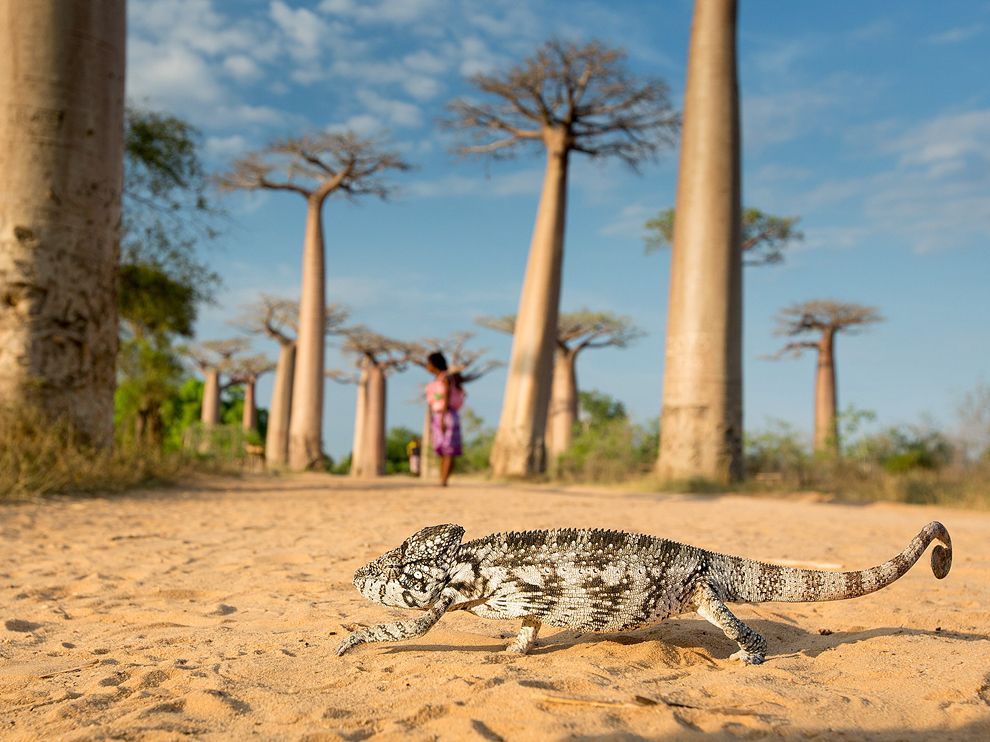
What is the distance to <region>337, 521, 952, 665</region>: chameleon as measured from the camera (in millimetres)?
2764

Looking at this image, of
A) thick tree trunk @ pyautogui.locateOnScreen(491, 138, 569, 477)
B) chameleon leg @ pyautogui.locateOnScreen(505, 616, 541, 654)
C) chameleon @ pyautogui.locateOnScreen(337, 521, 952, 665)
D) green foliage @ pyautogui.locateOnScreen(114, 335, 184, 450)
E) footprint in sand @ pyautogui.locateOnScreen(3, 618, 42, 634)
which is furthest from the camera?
thick tree trunk @ pyautogui.locateOnScreen(491, 138, 569, 477)

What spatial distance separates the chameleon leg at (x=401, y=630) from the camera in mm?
2775

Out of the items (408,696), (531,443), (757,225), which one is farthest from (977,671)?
(757,225)

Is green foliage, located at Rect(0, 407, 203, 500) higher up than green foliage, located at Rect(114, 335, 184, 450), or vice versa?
green foliage, located at Rect(114, 335, 184, 450)

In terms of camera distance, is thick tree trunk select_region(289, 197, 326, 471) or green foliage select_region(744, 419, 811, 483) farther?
thick tree trunk select_region(289, 197, 326, 471)

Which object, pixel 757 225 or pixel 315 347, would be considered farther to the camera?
pixel 757 225

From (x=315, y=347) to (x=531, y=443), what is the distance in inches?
356

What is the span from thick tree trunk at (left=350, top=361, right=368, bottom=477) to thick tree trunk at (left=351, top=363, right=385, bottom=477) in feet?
1.68

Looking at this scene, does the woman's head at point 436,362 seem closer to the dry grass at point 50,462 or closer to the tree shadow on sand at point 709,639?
the dry grass at point 50,462

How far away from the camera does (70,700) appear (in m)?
2.41

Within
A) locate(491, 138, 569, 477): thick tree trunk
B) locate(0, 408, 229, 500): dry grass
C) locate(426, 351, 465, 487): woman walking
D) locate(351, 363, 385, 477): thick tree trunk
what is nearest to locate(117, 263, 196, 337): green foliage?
locate(491, 138, 569, 477): thick tree trunk

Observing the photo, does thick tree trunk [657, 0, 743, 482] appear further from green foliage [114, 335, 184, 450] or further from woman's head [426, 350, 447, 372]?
green foliage [114, 335, 184, 450]

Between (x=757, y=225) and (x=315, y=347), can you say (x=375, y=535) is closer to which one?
(x=315, y=347)

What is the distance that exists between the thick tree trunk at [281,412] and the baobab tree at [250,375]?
7.76 meters
